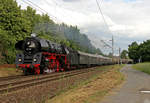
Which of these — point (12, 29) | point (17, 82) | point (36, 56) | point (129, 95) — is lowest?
point (129, 95)

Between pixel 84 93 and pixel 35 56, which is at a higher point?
pixel 35 56

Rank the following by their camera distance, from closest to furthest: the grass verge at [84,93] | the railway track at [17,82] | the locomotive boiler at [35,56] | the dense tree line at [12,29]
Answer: the grass verge at [84,93], the railway track at [17,82], the locomotive boiler at [35,56], the dense tree line at [12,29]

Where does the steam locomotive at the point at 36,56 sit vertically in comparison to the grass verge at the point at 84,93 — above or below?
above

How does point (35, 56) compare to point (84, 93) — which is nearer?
point (84, 93)

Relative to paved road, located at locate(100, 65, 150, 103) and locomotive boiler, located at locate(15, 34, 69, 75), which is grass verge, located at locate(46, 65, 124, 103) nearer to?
paved road, located at locate(100, 65, 150, 103)

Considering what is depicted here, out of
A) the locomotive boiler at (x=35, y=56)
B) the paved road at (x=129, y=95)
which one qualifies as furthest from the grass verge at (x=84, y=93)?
the locomotive boiler at (x=35, y=56)

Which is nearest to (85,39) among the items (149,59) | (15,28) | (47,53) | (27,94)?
(15,28)

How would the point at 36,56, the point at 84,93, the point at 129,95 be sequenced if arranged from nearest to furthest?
the point at 129,95 → the point at 84,93 → the point at 36,56

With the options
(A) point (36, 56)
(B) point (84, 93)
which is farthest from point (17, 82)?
(A) point (36, 56)

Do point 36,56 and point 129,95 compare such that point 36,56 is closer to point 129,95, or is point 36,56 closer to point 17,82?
point 17,82

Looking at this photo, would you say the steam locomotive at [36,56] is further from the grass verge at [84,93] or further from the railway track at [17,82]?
the grass verge at [84,93]

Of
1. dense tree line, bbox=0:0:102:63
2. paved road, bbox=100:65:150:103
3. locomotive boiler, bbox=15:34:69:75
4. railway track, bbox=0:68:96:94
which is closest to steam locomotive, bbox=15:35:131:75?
locomotive boiler, bbox=15:34:69:75

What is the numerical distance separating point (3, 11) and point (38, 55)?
1615 cm

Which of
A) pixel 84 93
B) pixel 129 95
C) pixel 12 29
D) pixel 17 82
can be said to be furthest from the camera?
pixel 12 29
